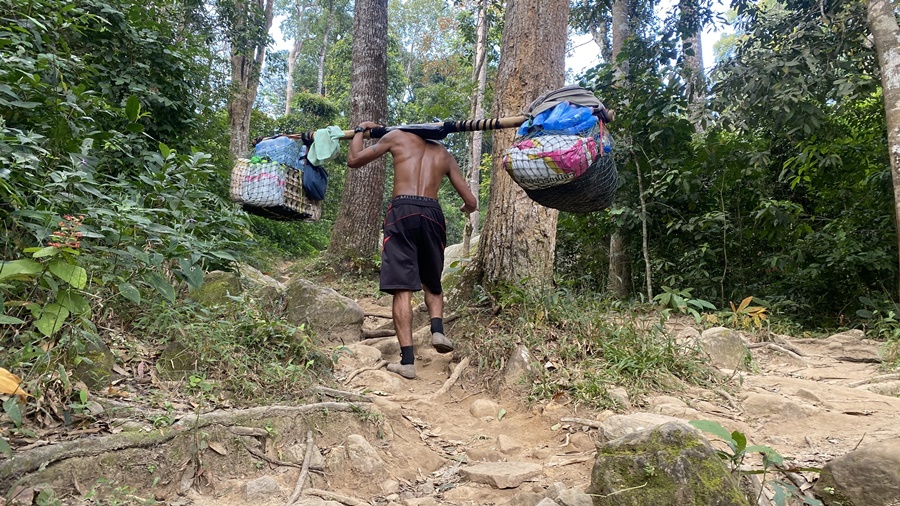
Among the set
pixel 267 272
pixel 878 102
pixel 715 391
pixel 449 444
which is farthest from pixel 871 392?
pixel 267 272

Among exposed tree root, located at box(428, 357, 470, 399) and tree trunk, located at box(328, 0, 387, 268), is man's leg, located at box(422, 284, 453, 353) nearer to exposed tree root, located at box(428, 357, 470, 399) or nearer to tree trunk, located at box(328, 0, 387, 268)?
exposed tree root, located at box(428, 357, 470, 399)

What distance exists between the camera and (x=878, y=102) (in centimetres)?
635

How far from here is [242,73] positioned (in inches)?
455

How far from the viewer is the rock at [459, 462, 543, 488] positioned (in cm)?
223

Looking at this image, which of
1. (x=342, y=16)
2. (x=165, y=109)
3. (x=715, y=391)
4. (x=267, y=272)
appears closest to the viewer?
(x=715, y=391)

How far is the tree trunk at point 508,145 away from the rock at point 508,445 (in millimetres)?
1418

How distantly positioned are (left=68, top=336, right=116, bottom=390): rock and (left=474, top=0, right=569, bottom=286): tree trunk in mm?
2494

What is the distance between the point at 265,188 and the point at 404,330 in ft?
4.31

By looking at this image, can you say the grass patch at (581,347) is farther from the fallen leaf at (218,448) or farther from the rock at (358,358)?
the fallen leaf at (218,448)

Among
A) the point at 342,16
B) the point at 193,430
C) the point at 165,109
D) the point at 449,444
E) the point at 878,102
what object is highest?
the point at 342,16

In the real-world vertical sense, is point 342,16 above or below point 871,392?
above

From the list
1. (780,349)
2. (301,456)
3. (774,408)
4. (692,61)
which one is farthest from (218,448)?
(692,61)

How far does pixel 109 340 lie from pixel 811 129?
6.22 metres

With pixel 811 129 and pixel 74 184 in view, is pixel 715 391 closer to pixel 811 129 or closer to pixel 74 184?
pixel 74 184
